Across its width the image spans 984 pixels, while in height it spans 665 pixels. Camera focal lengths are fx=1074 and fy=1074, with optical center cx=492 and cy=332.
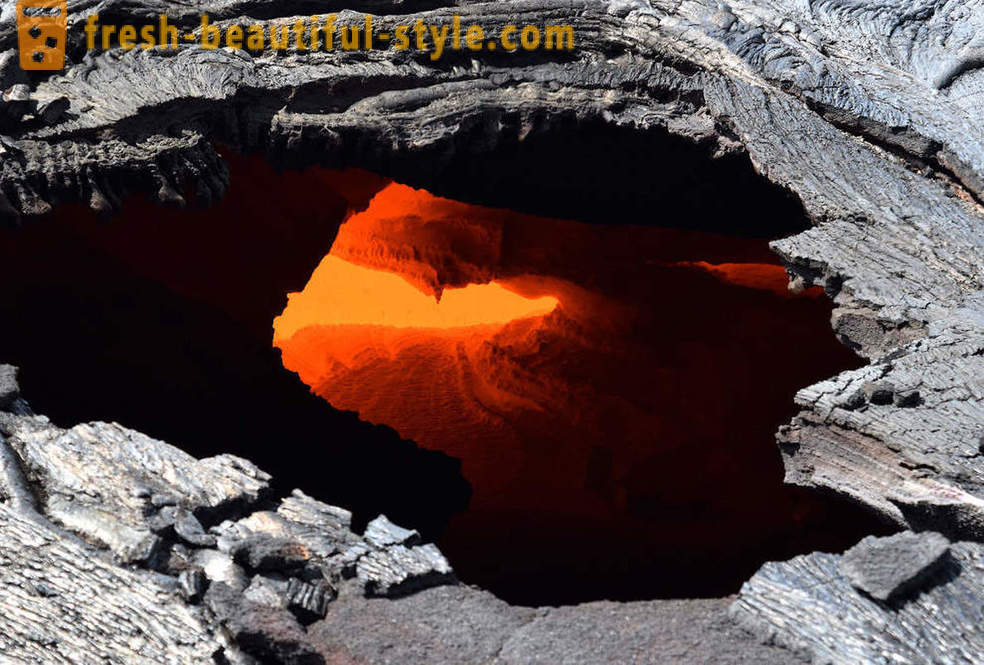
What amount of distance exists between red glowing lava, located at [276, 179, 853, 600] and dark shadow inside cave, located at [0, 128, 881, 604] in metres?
0.03

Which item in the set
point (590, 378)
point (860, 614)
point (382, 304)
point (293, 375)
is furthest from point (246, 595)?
point (382, 304)

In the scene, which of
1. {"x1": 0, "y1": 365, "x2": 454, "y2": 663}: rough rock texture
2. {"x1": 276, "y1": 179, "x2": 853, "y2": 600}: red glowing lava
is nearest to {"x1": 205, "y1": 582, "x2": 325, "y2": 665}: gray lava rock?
{"x1": 0, "y1": 365, "x2": 454, "y2": 663}: rough rock texture

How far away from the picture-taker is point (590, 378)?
575cm

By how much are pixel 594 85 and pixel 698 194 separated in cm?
51

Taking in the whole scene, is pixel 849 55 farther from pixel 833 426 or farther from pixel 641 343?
pixel 641 343

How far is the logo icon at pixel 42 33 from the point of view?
3219 mm

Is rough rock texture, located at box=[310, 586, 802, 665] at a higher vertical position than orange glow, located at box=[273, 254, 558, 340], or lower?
higher

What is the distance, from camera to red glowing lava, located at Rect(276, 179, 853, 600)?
5.01 meters

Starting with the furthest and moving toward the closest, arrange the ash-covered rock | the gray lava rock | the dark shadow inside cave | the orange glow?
the orange glow < the dark shadow inside cave < the ash-covered rock < the gray lava rock

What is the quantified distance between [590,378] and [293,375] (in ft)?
6.44

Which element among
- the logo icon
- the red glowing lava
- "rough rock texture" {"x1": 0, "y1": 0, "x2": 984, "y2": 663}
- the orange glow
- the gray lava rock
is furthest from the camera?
the orange glow

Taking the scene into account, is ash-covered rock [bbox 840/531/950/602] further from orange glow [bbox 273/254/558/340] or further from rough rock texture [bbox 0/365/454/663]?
orange glow [bbox 273/254/558/340]

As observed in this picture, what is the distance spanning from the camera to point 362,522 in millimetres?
3805

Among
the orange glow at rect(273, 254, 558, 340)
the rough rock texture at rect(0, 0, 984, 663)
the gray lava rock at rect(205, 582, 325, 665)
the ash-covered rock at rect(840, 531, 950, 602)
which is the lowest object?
the orange glow at rect(273, 254, 558, 340)
